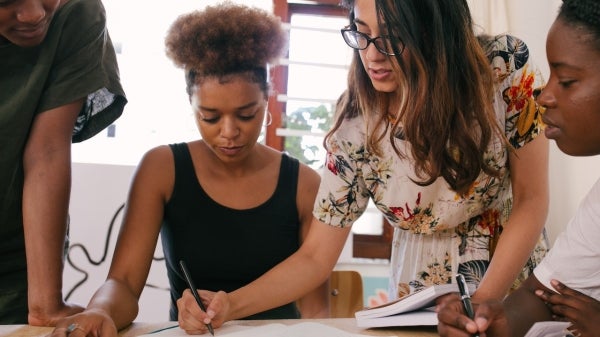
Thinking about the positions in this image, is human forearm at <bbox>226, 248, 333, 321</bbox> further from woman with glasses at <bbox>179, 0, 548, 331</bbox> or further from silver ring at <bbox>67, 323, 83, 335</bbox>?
silver ring at <bbox>67, 323, 83, 335</bbox>

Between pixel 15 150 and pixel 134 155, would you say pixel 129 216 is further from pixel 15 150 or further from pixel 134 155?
pixel 134 155

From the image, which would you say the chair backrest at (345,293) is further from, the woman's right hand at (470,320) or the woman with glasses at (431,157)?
the woman's right hand at (470,320)

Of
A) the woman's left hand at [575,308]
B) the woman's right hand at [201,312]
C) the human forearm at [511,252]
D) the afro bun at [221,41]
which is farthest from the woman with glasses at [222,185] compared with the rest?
the woman's left hand at [575,308]

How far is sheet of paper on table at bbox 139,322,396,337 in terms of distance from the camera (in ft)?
3.55

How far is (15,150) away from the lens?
4.15 ft

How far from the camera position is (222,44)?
1.53 metres

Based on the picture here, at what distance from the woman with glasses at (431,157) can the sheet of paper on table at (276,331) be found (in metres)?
0.03

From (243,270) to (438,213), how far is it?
0.47 m

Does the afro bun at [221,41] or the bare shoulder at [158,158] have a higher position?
the afro bun at [221,41]

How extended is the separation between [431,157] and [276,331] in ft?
1.43

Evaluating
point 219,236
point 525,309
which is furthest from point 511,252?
point 219,236

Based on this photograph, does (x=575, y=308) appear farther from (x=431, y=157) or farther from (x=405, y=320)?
(x=431, y=157)

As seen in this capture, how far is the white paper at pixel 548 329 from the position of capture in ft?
3.42

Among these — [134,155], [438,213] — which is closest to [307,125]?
[134,155]
